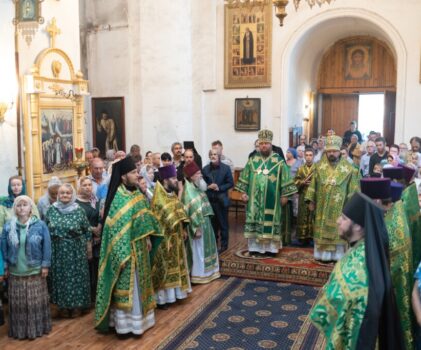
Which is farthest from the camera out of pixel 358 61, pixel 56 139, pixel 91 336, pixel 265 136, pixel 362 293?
pixel 358 61

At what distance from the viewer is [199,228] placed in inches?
284

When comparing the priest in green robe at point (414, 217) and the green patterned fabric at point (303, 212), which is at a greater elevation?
the priest in green robe at point (414, 217)

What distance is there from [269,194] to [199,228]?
1643 millimetres

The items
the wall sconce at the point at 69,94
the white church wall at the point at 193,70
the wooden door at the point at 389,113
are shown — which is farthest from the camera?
the wooden door at the point at 389,113

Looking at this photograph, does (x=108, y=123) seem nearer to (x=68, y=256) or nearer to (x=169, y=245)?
(x=169, y=245)

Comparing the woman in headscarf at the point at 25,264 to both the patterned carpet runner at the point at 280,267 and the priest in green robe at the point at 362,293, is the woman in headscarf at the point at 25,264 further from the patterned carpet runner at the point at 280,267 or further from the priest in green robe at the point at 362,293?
the priest in green robe at the point at 362,293

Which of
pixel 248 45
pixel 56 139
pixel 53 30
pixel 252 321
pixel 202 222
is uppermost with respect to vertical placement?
pixel 248 45

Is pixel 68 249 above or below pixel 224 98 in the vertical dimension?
below

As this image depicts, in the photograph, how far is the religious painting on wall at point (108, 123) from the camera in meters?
14.5

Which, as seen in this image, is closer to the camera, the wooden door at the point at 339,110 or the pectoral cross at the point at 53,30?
the pectoral cross at the point at 53,30

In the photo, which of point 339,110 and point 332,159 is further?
point 339,110

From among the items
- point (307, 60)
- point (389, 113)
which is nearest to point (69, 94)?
point (307, 60)

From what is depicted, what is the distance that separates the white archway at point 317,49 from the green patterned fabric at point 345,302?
1042cm

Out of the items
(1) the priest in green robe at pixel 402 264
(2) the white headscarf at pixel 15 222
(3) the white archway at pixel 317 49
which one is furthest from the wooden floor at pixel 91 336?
(3) the white archway at pixel 317 49
